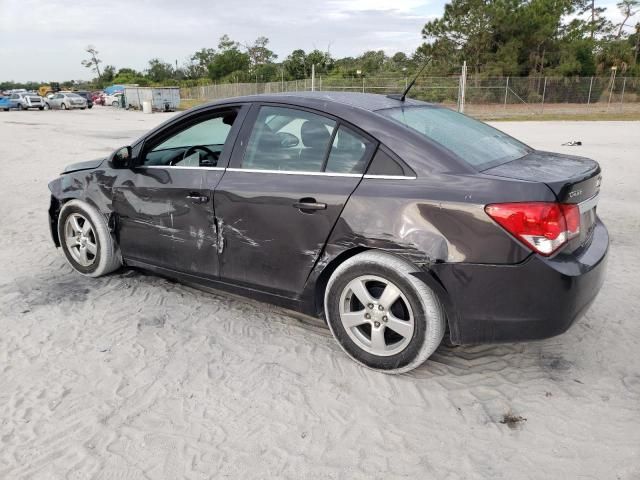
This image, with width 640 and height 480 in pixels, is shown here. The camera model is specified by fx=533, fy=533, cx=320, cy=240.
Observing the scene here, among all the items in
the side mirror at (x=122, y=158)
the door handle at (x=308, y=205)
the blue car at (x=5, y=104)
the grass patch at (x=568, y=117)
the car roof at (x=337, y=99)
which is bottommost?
the grass patch at (x=568, y=117)

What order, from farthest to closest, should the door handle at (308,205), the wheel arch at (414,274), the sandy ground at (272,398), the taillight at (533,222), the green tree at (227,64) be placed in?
the green tree at (227,64) → the door handle at (308,205) → the wheel arch at (414,274) → the taillight at (533,222) → the sandy ground at (272,398)

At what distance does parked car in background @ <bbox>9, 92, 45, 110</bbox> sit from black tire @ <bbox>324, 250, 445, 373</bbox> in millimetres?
A: 45283

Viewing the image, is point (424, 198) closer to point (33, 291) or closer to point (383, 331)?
point (383, 331)

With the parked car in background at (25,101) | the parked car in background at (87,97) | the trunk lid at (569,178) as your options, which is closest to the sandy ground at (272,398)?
the trunk lid at (569,178)

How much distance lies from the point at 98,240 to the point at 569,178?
3.56 metres

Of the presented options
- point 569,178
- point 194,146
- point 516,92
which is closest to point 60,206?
point 194,146

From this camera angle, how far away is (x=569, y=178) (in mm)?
2814

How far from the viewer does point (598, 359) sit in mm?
3342

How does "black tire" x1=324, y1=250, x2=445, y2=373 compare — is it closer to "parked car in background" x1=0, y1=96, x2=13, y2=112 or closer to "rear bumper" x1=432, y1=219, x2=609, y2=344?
"rear bumper" x1=432, y1=219, x2=609, y2=344

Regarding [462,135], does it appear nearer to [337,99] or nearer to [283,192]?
[337,99]

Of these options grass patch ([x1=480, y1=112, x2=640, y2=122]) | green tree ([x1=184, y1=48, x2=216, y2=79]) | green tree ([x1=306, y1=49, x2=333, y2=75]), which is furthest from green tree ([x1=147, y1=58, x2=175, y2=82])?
grass patch ([x1=480, y1=112, x2=640, y2=122])

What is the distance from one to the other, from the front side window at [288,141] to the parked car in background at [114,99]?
47.7 metres

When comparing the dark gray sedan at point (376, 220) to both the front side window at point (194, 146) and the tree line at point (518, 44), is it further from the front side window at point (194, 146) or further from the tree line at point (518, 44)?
the tree line at point (518, 44)

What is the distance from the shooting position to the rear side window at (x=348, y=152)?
3.11m
